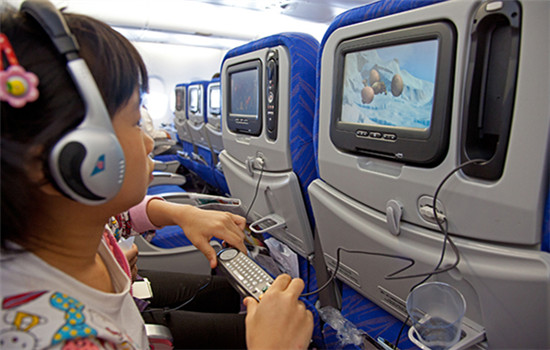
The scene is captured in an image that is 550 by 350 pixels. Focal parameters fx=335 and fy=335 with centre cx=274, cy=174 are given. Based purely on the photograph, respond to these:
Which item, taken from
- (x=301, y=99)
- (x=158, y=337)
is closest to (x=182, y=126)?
(x=301, y=99)

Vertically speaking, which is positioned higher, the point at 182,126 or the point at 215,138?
the point at 182,126

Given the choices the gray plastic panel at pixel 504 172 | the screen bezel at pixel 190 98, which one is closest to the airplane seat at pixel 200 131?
the screen bezel at pixel 190 98

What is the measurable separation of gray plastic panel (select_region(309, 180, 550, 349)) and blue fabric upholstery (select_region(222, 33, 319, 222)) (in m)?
0.19

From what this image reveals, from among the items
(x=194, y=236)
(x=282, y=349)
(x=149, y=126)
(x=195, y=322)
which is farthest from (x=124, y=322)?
(x=149, y=126)

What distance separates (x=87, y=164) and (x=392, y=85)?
0.73 metres

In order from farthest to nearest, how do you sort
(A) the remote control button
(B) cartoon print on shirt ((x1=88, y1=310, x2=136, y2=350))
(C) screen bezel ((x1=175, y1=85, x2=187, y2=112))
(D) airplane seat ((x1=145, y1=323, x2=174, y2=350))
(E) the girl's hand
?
(C) screen bezel ((x1=175, y1=85, x2=187, y2=112)), (A) the remote control button, (D) airplane seat ((x1=145, y1=323, x2=174, y2=350)), (E) the girl's hand, (B) cartoon print on shirt ((x1=88, y1=310, x2=136, y2=350))

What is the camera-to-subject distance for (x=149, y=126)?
448 centimetres

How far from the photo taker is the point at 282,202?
1502 millimetres

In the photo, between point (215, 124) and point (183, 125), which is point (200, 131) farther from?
point (183, 125)

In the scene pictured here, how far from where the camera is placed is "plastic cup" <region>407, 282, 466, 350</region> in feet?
2.68

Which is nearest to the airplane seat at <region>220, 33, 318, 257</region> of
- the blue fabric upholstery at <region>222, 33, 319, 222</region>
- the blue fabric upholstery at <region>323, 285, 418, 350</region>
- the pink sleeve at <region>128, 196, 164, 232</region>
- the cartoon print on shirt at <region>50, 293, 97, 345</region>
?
the blue fabric upholstery at <region>222, 33, 319, 222</region>

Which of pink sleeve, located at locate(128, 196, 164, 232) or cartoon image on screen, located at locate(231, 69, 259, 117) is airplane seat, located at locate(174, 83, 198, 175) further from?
pink sleeve, located at locate(128, 196, 164, 232)

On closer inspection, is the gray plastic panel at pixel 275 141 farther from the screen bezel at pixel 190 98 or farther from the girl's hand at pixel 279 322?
the screen bezel at pixel 190 98

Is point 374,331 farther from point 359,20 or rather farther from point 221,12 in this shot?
point 221,12
